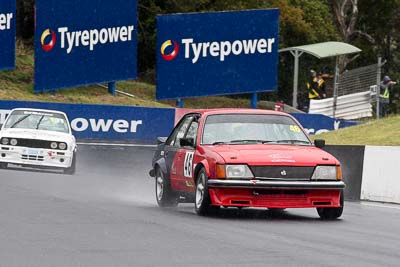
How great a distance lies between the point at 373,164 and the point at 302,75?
36.0m

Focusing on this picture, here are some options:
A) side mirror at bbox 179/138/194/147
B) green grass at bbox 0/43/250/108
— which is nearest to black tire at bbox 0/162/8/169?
side mirror at bbox 179/138/194/147

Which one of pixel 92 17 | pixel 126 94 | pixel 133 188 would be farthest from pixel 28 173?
pixel 126 94

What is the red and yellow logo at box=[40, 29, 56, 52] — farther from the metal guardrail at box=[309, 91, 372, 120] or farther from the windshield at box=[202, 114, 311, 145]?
the windshield at box=[202, 114, 311, 145]

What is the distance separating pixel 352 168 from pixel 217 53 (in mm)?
20645

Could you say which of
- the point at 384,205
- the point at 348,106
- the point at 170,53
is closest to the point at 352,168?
the point at 384,205

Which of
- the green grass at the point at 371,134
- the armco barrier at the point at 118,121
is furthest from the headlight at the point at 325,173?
the armco barrier at the point at 118,121

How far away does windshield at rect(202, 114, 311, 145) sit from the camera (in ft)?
48.5

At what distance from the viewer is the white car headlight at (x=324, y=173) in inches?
547

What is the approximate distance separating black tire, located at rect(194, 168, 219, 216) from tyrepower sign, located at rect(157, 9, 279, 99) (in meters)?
24.6

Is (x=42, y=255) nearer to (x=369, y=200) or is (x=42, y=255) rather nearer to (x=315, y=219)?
(x=315, y=219)

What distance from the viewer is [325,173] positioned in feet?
45.8

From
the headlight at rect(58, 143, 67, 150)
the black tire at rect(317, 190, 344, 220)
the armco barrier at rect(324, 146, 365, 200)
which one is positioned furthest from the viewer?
the headlight at rect(58, 143, 67, 150)

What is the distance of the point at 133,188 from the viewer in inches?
829

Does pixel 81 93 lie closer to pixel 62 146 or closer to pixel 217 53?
pixel 217 53
